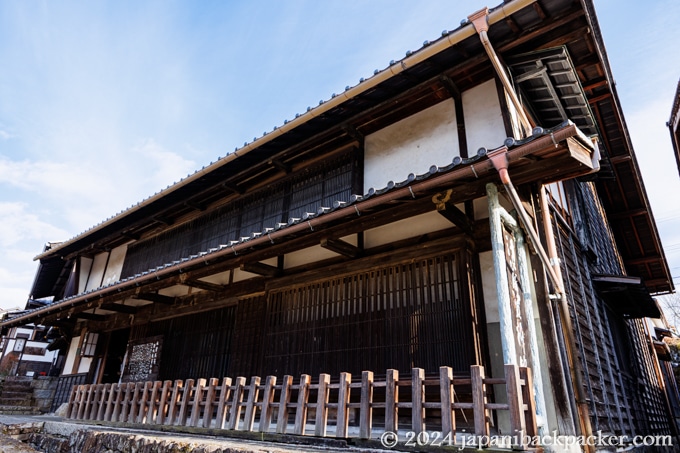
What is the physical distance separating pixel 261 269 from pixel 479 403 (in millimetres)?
5190

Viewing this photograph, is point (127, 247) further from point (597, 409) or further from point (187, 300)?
point (597, 409)

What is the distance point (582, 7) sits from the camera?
5.49m

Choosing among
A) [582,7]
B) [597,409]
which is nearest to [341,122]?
[582,7]

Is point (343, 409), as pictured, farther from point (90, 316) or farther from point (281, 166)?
point (90, 316)

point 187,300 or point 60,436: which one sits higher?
point 187,300

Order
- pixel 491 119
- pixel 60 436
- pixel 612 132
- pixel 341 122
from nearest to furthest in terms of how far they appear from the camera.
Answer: pixel 491 119
pixel 60 436
pixel 341 122
pixel 612 132

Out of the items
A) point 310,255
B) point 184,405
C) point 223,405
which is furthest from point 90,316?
point 223,405

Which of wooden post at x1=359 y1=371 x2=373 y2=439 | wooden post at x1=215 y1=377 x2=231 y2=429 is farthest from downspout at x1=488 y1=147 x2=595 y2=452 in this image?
wooden post at x1=215 y1=377 x2=231 y2=429

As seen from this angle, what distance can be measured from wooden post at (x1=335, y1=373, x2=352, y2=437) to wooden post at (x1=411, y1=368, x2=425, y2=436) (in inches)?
31.8

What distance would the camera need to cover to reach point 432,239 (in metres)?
6.49

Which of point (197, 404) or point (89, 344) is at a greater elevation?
point (89, 344)

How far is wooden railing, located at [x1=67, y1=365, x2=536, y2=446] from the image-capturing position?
12.4 feet

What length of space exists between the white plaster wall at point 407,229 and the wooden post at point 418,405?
287cm

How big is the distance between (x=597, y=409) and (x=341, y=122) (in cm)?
654
